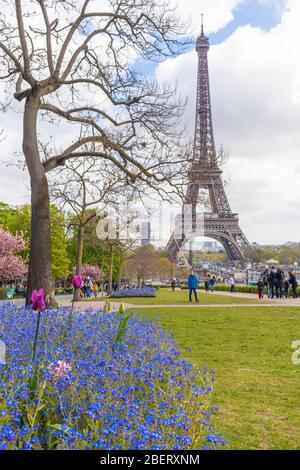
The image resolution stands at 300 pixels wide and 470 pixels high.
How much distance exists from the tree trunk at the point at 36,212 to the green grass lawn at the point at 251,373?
10.7 ft

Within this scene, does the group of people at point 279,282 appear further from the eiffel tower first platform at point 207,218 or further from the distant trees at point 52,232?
the eiffel tower first platform at point 207,218

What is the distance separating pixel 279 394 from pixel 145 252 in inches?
2395

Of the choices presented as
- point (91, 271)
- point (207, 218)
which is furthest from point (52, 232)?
point (207, 218)

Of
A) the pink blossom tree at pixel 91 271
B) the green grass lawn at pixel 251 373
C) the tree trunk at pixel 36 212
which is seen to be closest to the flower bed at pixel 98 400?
the green grass lawn at pixel 251 373

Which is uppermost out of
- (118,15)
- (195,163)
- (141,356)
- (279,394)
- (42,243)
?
(118,15)

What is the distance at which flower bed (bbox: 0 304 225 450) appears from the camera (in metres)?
3.14

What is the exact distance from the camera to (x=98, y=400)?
12.4ft

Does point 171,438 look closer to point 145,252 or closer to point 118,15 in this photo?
point 118,15

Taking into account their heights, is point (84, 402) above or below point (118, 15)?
below

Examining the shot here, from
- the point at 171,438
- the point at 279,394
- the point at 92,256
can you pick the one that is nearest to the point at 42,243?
the point at 279,394

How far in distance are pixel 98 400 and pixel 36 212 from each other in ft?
30.6

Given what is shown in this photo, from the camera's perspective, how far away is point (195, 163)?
14.0 meters

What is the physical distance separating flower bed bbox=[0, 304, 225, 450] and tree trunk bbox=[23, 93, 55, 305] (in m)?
6.06
